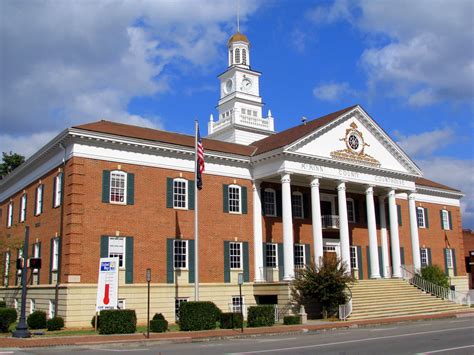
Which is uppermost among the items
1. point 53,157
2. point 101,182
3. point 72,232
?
point 53,157

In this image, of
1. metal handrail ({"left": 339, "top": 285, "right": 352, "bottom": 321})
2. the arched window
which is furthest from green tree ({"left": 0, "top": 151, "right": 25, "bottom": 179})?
metal handrail ({"left": 339, "top": 285, "right": 352, "bottom": 321})

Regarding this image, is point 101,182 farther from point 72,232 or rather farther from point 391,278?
point 391,278

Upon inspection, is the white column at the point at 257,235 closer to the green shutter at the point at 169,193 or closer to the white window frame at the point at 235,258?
the white window frame at the point at 235,258

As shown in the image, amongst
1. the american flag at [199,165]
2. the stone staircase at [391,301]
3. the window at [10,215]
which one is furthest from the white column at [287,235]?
the window at [10,215]

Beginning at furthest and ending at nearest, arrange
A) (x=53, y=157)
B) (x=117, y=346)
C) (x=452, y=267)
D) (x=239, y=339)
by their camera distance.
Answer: (x=452, y=267) → (x=53, y=157) → (x=239, y=339) → (x=117, y=346)

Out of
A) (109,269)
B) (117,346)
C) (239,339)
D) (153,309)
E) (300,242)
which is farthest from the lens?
(300,242)

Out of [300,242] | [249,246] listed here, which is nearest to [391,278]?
[300,242]

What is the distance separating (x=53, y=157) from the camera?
3103 cm

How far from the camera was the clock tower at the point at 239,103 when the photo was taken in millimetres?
48688

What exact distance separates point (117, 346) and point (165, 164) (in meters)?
13.8

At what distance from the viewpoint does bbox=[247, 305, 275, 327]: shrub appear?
86.5 feet

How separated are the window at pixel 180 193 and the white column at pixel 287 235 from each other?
5.90 m

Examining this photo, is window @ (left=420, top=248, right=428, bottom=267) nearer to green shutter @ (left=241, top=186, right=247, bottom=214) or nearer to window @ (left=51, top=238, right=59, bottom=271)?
green shutter @ (left=241, top=186, right=247, bottom=214)

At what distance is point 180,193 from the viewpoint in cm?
3178
